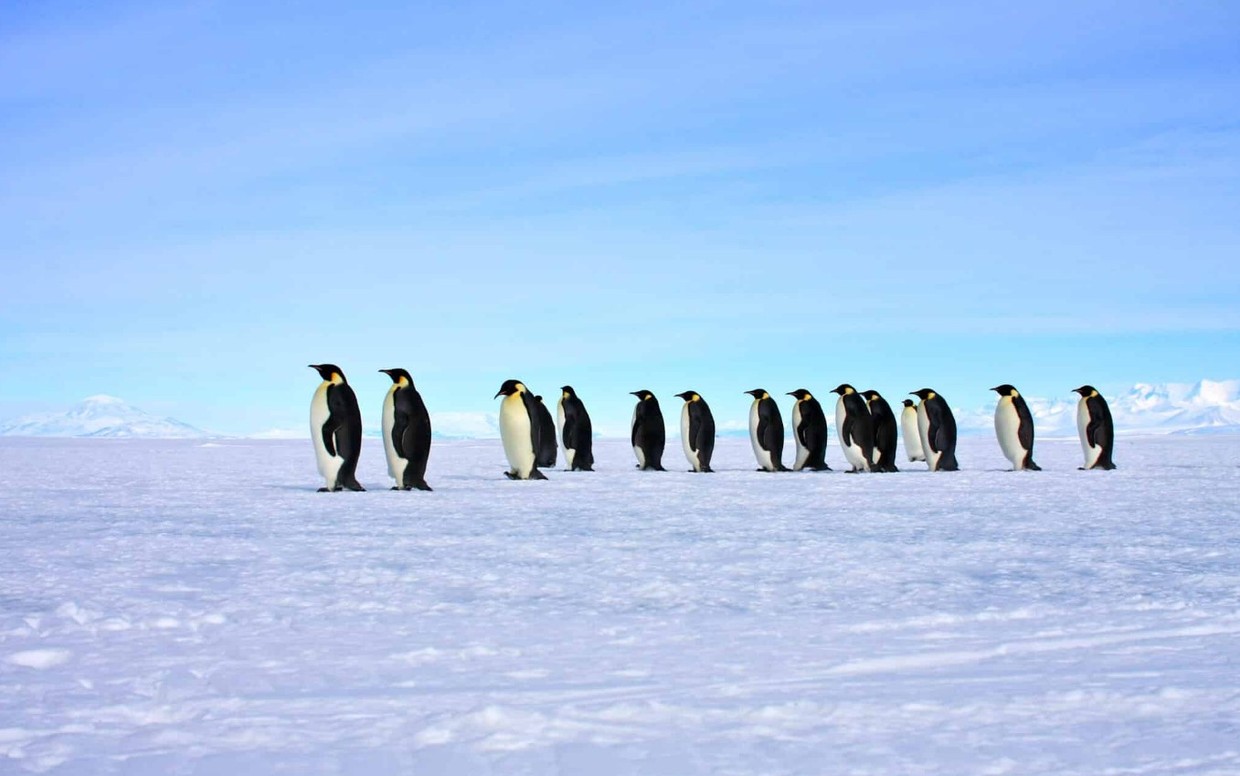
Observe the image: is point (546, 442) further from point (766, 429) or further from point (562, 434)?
point (766, 429)

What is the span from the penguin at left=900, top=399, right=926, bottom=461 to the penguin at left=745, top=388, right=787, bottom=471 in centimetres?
437

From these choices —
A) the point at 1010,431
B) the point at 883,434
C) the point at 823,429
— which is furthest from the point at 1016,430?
the point at 823,429

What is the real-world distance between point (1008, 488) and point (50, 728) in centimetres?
905

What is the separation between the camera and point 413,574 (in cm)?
496

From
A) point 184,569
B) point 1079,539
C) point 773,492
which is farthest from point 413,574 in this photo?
point 773,492

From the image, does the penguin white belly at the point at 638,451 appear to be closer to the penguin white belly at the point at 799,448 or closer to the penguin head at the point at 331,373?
the penguin white belly at the point at 799,448

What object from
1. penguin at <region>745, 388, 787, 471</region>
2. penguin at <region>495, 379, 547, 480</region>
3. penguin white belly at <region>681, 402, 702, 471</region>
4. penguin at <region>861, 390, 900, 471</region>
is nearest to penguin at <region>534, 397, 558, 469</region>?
penguin white belly at <region>681, 402, 702, 471</region>

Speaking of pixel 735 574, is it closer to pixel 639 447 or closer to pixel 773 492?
pixel 773 492

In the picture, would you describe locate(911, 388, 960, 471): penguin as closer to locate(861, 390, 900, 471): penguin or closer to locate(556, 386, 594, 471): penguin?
locate(861, 390, 900, 471): penguin

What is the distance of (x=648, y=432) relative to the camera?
14.9 m

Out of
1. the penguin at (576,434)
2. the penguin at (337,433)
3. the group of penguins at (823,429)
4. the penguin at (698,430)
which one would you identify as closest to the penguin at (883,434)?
the group of penguins at (823,429)

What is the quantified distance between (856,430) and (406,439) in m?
6.26

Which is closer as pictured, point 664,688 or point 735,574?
point 664,688

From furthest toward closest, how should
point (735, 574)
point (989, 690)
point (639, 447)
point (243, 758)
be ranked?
point (639, 447) < point (735, 574) < point (989, 690) < point (243, 758)
